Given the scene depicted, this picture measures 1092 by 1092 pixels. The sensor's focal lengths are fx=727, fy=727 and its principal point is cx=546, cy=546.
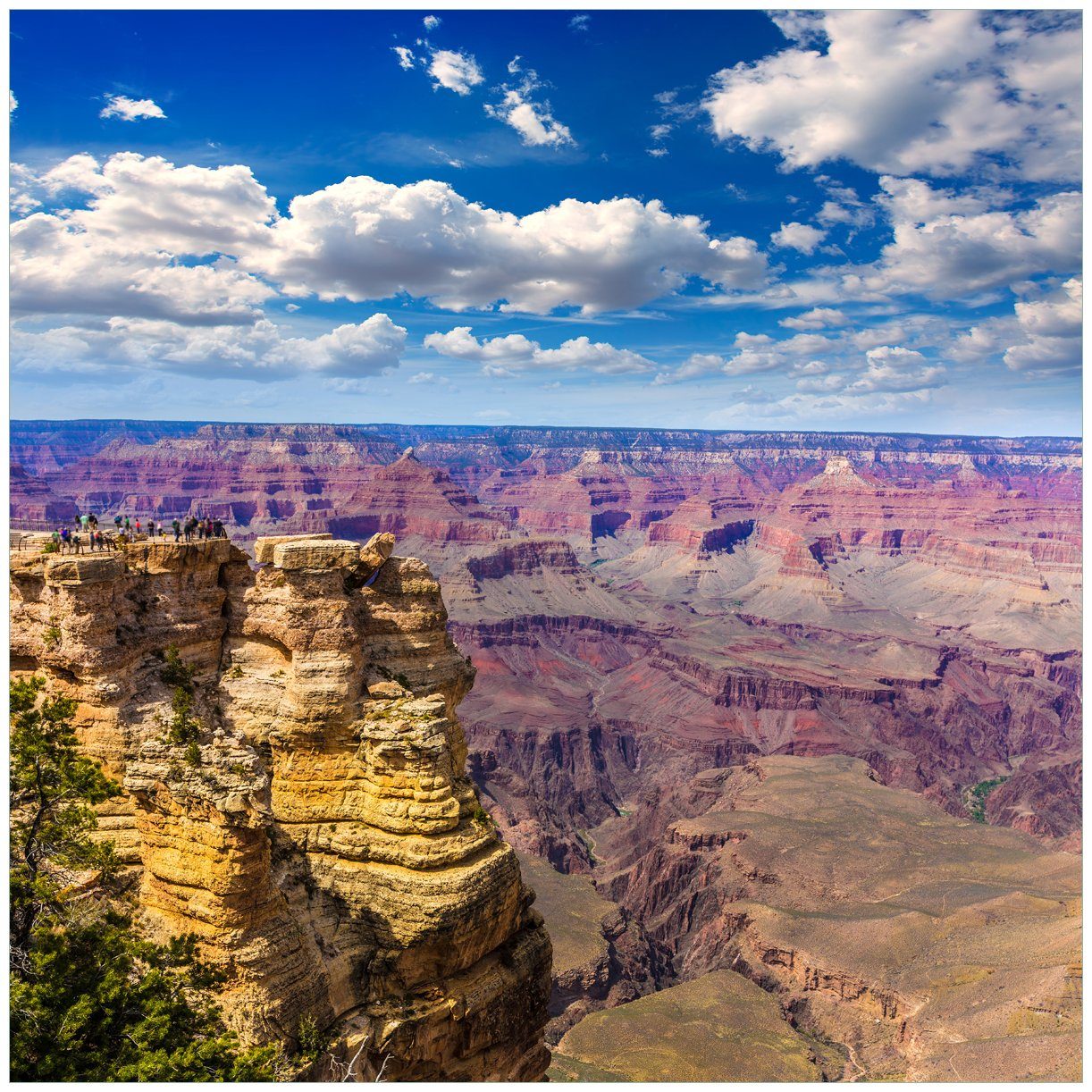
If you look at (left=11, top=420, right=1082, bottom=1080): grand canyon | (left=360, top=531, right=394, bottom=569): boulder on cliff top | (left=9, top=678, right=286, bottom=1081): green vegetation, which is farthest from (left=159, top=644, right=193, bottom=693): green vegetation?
(left=360, top=531, right=394, bottom=569): boulder on cliff top

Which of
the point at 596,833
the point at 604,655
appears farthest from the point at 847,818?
the point at 604,655

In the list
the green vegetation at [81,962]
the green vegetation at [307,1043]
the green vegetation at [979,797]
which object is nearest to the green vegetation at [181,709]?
the green vegetation at [81,962]

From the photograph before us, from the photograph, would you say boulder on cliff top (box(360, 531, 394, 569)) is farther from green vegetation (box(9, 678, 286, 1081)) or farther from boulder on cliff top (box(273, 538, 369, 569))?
green vegetation (box(9, 678, 286, 1081))

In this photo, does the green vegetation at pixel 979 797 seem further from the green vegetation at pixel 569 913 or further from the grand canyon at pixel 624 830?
the green vegetation at pixel 569 913

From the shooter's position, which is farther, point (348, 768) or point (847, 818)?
point (847, 818)

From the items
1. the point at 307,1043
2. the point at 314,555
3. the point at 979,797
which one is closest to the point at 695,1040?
the point at 307,1043

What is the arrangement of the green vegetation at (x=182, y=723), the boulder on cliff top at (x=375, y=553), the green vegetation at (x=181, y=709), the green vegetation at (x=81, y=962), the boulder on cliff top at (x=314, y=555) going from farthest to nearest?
the boulder on cliff top at (x=375, y=553) < the boulder on cliff top at (x=314, y=555) < the green vegetation at (x=182, y=723) < the green vegetation at (x=181, y=709) < the green vegetation at (x=81, y=962)

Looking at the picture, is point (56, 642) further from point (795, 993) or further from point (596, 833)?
point (596, 833)

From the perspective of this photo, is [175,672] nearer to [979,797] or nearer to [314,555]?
[314,555]
